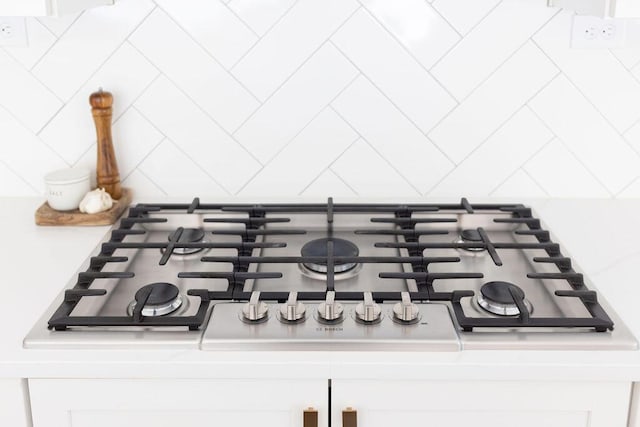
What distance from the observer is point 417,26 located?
188cm

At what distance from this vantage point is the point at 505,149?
6.49 feet

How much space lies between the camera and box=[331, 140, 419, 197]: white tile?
1.98 metres

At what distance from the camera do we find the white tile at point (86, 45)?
74.2 inches

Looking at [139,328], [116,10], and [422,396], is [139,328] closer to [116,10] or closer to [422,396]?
[422,396]

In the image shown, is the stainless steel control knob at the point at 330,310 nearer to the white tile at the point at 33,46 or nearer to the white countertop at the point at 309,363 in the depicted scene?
the white countertop at the point at 309,363

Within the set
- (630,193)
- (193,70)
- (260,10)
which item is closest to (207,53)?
(193,70)

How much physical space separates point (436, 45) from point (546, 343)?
825 mm

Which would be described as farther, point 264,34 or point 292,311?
point 264,34

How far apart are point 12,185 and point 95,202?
31cm

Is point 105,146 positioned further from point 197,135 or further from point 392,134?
point 392,134

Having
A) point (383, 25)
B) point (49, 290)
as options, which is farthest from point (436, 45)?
point (49, 290)

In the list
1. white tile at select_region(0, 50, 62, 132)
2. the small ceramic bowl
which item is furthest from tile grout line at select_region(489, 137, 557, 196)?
white tile at select_region(0, 50, 62, 132)

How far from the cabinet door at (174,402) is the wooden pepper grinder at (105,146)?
67 cm

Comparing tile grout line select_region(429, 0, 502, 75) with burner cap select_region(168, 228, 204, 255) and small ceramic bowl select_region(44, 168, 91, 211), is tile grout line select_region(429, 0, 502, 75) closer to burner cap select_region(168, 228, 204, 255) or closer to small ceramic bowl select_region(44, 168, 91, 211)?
burner cap select_region(168, 228, 204, 255)
